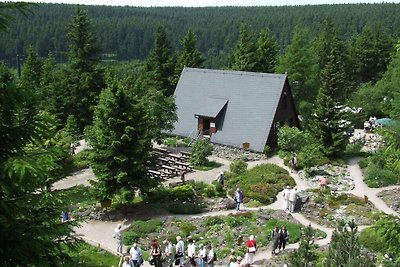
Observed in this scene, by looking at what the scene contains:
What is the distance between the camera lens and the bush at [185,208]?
27.3 metres

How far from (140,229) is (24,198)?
17178mm

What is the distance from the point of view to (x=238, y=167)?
33469 mm

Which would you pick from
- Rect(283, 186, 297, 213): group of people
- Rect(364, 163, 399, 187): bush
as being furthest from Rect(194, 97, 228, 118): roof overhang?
Rect(283, 186, 297, 213): group of people

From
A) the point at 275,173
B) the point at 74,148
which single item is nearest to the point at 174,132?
the point at 74,148

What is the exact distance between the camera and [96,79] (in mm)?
46438

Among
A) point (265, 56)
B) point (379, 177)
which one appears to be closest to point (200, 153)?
point (379, 177)

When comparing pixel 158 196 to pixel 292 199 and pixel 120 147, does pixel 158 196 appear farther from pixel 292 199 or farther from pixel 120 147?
pixel 292 199

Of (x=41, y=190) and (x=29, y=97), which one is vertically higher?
(x=29, y=97)

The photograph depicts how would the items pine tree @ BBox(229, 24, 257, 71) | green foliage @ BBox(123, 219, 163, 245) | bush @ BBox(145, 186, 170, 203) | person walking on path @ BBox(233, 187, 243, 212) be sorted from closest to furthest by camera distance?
green foliage @ BBox(123, 219, 163, 245), person walking on path @ BBox(233, 187, 243, 212), bush @ BBox(145, 186, 170, 203), pine tree @ BBox(229, 24, 257, 71)

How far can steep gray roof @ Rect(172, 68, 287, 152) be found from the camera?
37.5 m

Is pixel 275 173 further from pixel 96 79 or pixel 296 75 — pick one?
pixel 96 79

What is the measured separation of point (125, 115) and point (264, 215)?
8644 millimetres

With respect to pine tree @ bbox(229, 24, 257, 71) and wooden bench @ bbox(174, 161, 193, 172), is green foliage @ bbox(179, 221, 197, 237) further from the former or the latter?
pine tree @ bbox(229, 24, 257, 71)

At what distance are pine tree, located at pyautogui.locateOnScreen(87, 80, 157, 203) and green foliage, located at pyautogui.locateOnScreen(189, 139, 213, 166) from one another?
28.9 feet
